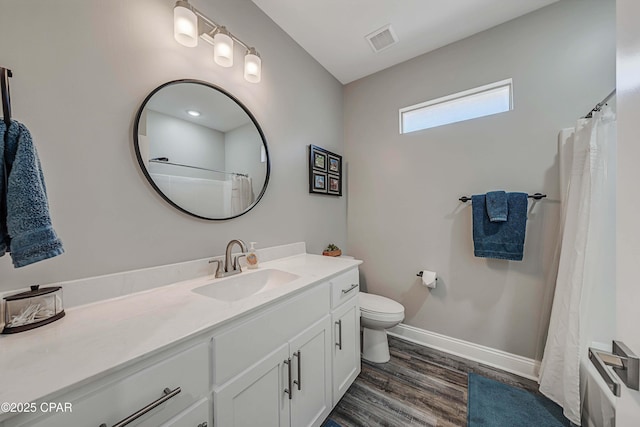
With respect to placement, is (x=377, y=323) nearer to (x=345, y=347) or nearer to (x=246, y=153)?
(x=345, y=347)

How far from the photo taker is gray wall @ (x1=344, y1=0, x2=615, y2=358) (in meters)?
1.53

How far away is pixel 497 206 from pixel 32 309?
2.47 m

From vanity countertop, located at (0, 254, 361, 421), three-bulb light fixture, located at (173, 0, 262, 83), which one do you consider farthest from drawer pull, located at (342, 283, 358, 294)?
three-bulb light fixture, located at (173, 0, 262, 83)

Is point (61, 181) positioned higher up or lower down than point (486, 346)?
higher up

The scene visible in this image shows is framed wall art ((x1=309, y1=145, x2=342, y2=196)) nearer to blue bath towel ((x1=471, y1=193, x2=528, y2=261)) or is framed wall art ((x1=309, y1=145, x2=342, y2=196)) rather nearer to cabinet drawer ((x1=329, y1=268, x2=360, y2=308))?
cabinet drawer ((x1=329, y1=268, x2=360, y2=308))

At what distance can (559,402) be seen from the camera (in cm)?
134

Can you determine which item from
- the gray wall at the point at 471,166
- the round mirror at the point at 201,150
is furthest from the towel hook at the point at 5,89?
the gray wall at the point at 471,166

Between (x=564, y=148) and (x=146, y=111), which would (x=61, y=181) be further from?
(x=564, y=148)

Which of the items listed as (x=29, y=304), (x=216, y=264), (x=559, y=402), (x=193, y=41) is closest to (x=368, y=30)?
(x=193, y=41)

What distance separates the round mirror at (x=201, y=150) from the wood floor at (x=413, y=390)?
146cm

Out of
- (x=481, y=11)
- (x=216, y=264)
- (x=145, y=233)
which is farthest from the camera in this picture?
(x=481, y=11)

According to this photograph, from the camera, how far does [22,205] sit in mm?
595

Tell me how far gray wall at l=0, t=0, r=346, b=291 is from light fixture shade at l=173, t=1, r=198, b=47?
0.13 m

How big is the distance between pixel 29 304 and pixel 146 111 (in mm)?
875
